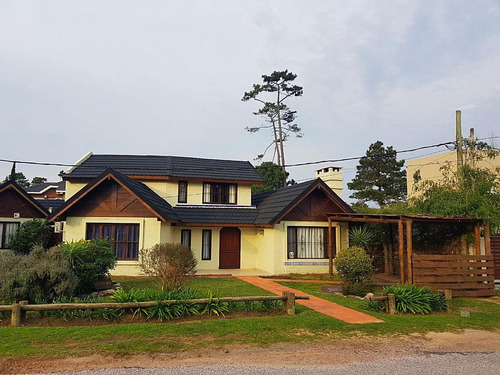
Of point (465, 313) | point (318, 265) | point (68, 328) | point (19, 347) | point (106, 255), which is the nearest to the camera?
point (19, 347)

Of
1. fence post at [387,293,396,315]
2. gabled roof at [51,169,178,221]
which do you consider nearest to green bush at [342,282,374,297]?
fence post at [387,293,396,315]

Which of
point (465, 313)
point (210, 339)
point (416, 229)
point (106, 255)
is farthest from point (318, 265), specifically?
point (210, 339)

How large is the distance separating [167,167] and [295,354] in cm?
1697

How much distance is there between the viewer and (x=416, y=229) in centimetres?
1747

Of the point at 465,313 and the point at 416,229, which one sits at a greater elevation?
the point at 416,229

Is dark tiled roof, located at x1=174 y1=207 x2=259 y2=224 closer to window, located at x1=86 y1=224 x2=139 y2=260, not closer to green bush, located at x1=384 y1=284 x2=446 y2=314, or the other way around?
window, located at x1=86 y1=224 x2=139 y2=260

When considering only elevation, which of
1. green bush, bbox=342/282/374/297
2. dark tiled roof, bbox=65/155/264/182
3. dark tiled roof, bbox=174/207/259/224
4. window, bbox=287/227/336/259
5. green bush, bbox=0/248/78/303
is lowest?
green bush, bbox=342/282/374/297

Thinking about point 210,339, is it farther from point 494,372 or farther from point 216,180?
point 216,180

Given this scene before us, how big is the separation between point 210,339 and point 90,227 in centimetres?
1161

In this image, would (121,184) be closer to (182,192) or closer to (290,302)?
(182,192)

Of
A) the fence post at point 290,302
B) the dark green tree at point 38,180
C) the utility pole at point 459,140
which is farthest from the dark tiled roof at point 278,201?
the dark green tree at point 38,180

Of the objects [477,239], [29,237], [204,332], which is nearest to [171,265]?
[204,332]

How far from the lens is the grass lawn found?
708 centimetres

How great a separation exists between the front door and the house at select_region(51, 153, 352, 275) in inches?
2.0
